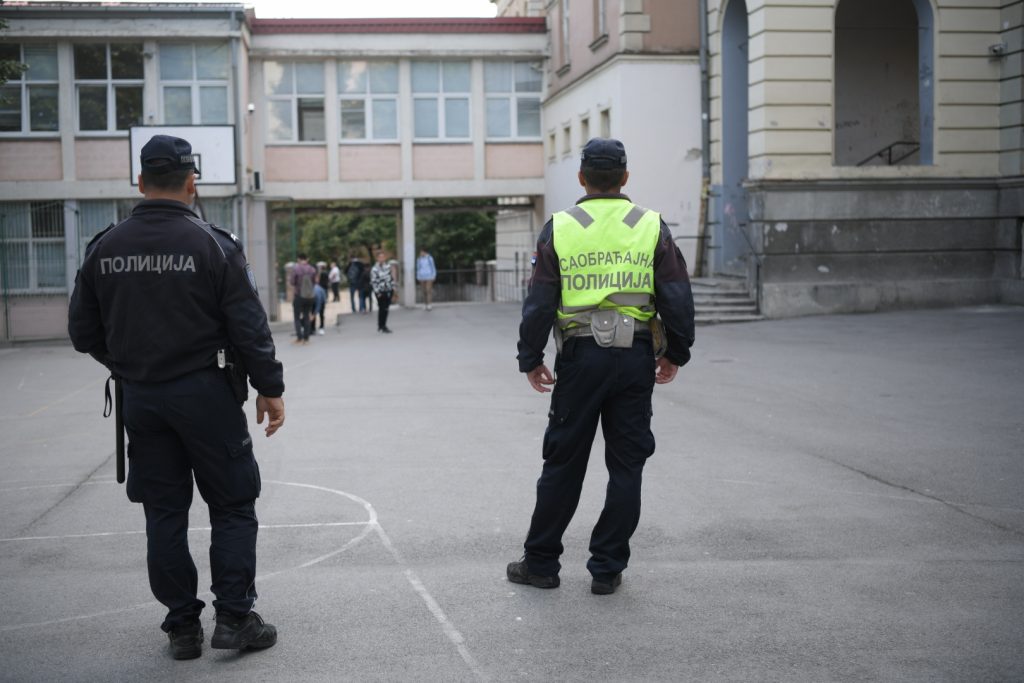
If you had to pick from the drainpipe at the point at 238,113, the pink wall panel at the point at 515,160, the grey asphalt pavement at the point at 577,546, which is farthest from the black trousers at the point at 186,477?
the pink wall panel at the point at 515,160

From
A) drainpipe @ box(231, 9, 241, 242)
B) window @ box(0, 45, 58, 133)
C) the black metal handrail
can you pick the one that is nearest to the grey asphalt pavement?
the black metal handrail

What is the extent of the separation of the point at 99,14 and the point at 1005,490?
30775 millimetres

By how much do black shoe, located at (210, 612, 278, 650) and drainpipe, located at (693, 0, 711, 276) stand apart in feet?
79.3

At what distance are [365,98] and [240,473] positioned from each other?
33701mm

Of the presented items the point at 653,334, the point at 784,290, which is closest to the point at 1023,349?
the point at 784,290

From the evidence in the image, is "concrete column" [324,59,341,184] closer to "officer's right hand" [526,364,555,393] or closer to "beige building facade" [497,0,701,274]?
"beige building facade" [497,0,701,274]

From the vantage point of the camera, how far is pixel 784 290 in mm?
23516

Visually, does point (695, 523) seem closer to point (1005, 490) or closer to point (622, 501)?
point (622, 501)

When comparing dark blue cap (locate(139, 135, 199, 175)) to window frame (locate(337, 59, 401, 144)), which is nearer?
dark blue cap (locate(139, 135, 199, 175))

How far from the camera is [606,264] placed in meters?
5.54

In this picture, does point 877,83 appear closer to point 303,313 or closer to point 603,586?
point 303,313

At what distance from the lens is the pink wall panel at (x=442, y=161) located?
3762 cm

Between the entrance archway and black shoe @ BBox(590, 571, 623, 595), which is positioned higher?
the entrance archway

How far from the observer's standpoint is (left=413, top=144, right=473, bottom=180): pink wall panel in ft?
123
